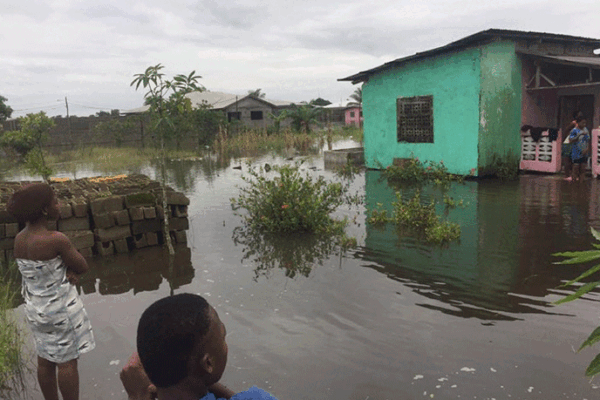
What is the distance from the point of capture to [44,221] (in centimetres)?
297

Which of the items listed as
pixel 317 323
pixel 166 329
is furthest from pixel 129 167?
pixel 166 329

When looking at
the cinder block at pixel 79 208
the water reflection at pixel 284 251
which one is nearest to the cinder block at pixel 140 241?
the cinder block at pixel 79 208

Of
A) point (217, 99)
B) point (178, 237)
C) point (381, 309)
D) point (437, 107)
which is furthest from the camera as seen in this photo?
point (217, 99)

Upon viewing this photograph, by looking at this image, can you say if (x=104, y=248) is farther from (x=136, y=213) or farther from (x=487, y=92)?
(x=487, y=92)

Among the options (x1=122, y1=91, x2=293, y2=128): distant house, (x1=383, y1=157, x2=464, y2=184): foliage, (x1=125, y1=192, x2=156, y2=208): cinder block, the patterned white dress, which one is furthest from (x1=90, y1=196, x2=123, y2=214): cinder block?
(x1=122, y1=91, x2=293, y2=128): distant house

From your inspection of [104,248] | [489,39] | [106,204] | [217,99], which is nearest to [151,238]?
[104,248]

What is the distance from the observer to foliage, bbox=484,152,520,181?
12195mm

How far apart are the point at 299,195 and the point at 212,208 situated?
287cm

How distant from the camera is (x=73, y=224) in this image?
6.68 m

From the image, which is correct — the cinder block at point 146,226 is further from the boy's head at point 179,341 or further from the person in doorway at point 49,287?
the boy's head at point 179,341

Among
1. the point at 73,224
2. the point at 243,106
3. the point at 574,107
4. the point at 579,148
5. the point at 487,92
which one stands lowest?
the point at 73,224

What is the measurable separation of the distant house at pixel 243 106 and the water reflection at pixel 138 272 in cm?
2837

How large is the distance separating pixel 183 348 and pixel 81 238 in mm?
5762

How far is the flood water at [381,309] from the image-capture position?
11.3 feet
